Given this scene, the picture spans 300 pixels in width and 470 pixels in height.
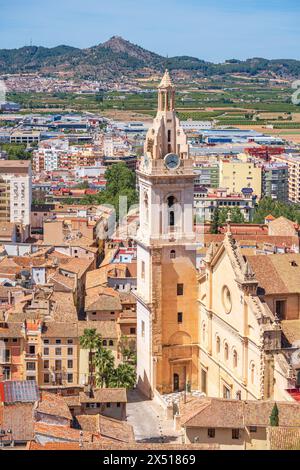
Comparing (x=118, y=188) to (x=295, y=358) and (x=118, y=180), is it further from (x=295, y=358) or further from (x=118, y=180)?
(x=295, y=358)

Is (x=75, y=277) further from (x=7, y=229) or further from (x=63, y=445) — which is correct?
(x=63, y=445)

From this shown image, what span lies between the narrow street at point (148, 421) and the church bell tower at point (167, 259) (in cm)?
51

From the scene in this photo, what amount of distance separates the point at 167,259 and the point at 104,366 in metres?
3.70

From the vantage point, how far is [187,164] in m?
30.3

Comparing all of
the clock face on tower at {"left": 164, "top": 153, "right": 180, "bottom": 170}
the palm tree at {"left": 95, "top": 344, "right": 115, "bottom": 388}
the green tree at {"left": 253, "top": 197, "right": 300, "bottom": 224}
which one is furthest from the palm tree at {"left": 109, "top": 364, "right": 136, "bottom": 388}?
the green tree at {"left": 253, "top": 197, "right": 300, "bottom": 224}

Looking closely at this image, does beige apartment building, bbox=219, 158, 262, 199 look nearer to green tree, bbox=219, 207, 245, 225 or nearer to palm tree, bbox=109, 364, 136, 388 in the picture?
green tree, bbox=219, 207, 245, 225

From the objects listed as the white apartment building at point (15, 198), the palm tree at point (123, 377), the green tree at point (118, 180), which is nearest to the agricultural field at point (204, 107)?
the green tree at point (118, 180)

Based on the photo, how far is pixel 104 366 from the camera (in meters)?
30.0

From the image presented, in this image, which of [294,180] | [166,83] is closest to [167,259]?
[166,83]

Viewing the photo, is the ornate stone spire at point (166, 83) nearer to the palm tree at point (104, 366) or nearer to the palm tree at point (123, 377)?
the palm tree at point (104, 366)

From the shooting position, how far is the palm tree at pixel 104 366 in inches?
1182

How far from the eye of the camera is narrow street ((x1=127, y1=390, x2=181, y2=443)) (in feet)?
87.6

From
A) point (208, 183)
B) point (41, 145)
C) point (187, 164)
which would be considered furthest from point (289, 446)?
point (41, 145)

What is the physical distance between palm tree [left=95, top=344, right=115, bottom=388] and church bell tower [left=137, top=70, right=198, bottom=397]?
1.38 metres
